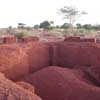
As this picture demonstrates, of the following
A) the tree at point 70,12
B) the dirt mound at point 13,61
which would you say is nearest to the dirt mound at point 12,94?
the dirt mound at point 13,61

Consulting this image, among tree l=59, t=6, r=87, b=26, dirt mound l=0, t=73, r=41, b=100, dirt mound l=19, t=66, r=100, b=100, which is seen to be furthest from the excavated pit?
tree l=59, t=6, r=87, b=26

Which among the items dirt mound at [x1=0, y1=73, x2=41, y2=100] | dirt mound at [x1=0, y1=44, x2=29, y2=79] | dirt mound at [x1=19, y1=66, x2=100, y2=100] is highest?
dirt mound at [x1=0, y1=73, x2=41, y2=100]

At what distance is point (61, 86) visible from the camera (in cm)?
791

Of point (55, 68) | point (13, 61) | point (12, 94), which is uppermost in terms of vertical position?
point (12, 94)

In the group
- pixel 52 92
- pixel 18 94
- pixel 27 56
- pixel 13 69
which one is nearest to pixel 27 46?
pixel 27 56

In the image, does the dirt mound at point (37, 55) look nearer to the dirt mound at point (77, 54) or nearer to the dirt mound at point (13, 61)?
the dirt mound at point (13, 61)

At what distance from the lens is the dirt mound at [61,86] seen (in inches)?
286

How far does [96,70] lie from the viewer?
30.7 ft

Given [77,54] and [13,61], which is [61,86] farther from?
[77,54]

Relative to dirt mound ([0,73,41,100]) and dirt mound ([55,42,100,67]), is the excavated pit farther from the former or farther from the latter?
dirt mound ([0,73,41,100])

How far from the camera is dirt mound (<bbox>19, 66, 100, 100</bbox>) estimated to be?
23.9ft

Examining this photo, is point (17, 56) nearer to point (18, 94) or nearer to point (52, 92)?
point (52, 92)

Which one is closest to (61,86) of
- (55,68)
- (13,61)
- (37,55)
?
(55,68)

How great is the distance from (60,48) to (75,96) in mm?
3836
